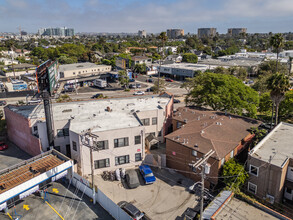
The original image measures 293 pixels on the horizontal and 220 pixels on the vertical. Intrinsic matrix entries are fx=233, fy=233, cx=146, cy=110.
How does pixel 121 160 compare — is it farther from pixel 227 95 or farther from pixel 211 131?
pixel 227 95

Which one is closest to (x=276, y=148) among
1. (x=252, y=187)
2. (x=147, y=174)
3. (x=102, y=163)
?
(x=252, y=187)

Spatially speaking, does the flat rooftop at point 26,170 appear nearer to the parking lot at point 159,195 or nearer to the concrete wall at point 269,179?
the parking lot at point 159,195

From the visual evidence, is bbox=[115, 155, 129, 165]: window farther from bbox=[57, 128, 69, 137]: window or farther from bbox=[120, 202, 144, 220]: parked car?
bbox=[57, 128, 69, 137]: window

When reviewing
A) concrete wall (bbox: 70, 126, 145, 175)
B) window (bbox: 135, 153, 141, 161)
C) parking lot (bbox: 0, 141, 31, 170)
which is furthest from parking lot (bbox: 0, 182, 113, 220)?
parking lot (bbox: 0, 141, 31, 170)

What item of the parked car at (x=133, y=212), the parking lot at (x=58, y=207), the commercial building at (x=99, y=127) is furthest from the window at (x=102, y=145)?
the parked car at (x=133, y=212)

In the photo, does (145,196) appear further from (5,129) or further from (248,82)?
(248,82)

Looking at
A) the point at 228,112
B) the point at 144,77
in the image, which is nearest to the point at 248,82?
the point at 144,77
